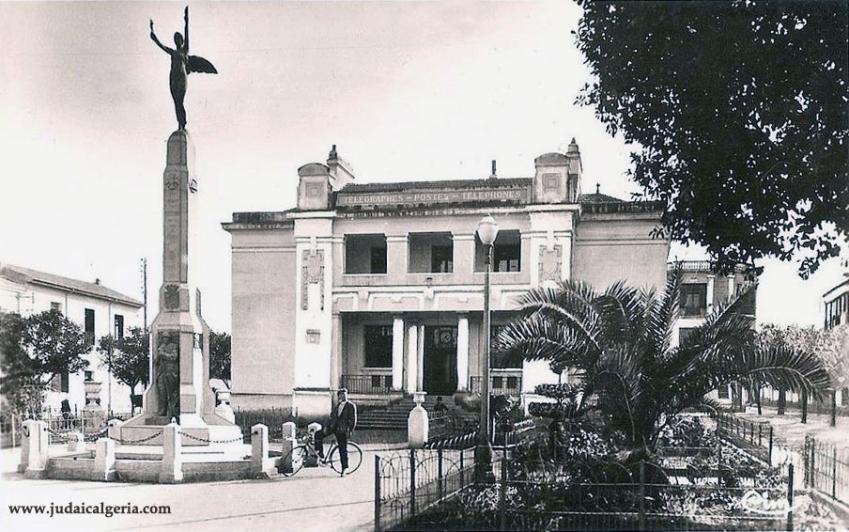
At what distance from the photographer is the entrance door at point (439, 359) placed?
25.3 metres

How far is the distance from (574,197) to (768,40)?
1273 cm

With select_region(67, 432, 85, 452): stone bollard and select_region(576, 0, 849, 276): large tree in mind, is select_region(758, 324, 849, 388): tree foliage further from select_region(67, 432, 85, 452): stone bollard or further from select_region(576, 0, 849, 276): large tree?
select_region(67, 432, 85, 452): stone bollard

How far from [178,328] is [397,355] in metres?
11.9

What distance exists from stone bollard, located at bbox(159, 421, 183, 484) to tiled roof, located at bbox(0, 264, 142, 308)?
13.6 feet

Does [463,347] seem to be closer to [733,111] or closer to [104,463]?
[104,463]

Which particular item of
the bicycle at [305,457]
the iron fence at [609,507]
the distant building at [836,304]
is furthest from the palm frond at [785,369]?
the bicycle at [305,457]

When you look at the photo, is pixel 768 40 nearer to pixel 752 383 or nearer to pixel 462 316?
pixel 752 383

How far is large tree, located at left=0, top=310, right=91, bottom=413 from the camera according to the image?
1549cm

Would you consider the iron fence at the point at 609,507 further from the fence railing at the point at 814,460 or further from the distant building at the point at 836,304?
the distant building at the point at 836,304

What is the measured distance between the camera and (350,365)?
25016mm

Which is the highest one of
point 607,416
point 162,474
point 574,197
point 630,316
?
point 574,197

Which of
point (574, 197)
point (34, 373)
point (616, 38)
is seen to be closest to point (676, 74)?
point (616, 38)

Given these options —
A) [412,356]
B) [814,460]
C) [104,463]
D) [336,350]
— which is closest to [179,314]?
[104,463]

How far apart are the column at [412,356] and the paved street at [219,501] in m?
10.8
